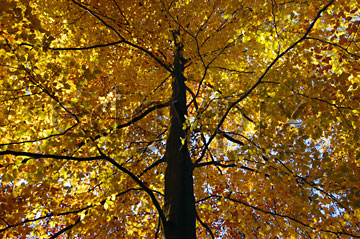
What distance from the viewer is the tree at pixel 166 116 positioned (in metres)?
2.78

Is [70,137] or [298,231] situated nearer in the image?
[70,137]

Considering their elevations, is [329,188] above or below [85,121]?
below

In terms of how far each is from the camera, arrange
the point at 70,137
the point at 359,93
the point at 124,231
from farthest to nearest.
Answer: the point at 124,231, the point at 359,93, the point at 70,137

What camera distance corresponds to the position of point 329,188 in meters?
3.42

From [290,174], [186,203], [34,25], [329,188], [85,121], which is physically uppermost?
[34,25]

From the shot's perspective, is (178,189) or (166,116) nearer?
(178,189)

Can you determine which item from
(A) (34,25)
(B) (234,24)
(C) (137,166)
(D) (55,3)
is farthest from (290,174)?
(D) (55,3)

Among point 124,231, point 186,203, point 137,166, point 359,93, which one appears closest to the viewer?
point 186,203

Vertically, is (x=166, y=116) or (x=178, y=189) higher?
(x=166, y=116)

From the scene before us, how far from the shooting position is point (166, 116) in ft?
20.5

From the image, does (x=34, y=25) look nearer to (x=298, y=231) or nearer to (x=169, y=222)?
(x=169, y=222)

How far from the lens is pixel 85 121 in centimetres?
307

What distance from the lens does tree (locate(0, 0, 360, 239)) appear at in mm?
2777

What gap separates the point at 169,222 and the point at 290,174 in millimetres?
2092
